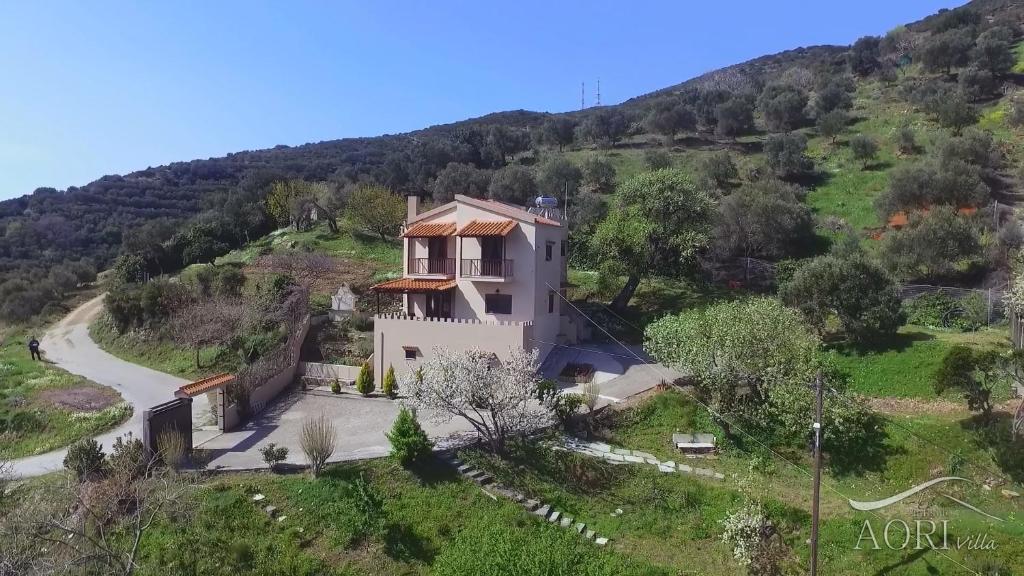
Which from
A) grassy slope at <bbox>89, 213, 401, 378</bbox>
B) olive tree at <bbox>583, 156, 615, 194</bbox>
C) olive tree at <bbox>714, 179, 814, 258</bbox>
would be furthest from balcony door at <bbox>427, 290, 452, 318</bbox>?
olive tree at <bbox>583, 156, 615, 194</bbox>

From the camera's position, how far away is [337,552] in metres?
13.1

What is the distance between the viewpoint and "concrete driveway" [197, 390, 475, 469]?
17156 millimetres

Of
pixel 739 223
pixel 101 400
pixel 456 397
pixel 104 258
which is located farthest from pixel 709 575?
pixel 104 258

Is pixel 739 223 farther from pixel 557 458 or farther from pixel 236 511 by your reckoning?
pixel 236 511

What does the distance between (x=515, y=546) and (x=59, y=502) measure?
1043 centimetres

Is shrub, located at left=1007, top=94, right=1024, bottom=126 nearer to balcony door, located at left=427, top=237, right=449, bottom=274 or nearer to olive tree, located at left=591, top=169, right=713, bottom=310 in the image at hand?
olive tree, located at left=591, top=169, right=713, bottom=310

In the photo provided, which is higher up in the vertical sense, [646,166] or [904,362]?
[646,166]

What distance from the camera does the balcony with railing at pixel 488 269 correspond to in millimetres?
25328

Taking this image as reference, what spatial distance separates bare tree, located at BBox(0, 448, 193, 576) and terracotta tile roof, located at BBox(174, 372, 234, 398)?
350 centimetres

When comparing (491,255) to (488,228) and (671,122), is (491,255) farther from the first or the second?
(671,122)

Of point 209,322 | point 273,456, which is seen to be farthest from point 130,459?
point 209,322

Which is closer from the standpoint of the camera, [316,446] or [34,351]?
[316,446]

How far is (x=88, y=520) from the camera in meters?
13.4

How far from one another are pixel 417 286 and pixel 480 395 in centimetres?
1086
